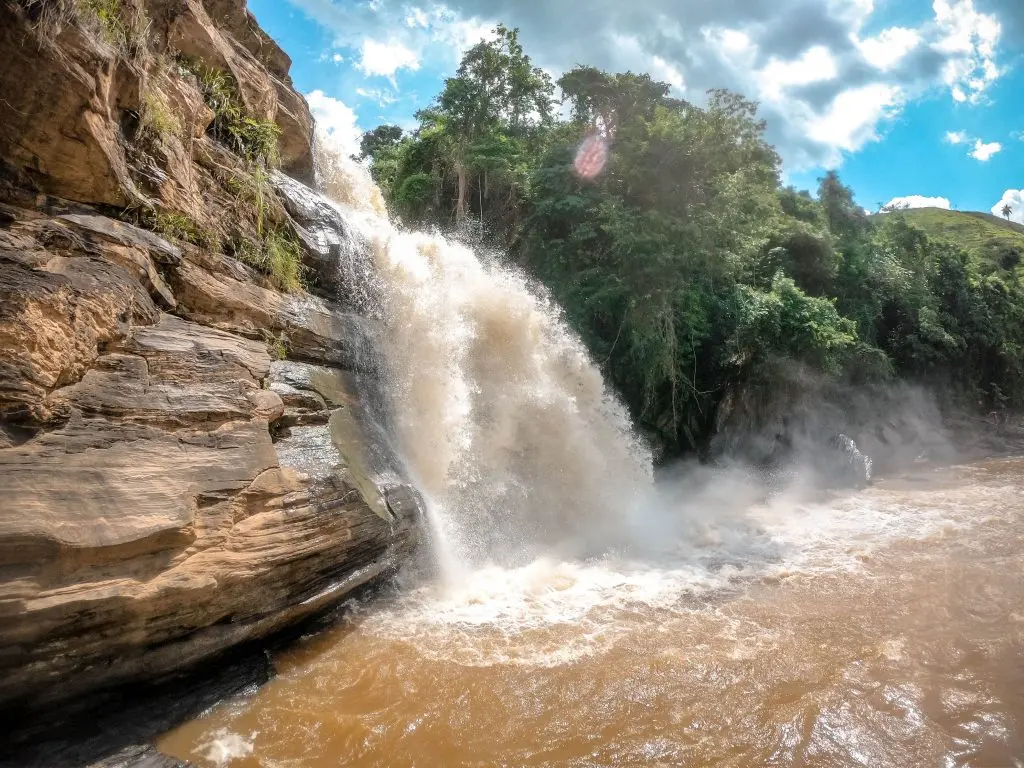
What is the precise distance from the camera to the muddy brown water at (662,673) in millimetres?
3654

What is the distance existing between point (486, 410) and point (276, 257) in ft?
11.9

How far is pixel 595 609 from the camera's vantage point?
5.84 m

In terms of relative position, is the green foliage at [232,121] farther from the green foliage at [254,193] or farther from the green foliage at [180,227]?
the green foliage at [180,227]

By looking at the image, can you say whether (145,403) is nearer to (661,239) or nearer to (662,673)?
(662,673)

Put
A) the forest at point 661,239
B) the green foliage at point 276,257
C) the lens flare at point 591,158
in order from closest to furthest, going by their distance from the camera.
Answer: the green foliage at point 276,257 < the forest at point 661,239 < the lens flare at point 591,158

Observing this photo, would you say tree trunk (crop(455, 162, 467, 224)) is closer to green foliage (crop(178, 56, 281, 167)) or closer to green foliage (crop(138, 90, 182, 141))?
green foliage (crop(178, 56, 281, 167))

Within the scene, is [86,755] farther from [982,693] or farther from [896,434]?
[896,434]

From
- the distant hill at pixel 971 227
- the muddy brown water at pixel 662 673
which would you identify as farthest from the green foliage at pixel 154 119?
the distant hill at pixel 971 227

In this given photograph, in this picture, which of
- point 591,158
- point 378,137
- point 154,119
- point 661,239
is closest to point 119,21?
point 154,119

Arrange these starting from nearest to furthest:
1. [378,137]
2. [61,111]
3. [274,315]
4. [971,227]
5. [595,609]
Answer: [61,111] → [595,609] → [274,315] → [378,137] → [971,227]

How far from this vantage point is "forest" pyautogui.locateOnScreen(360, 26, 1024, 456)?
11688 millimetres

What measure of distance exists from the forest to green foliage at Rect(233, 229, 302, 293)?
19.7 ft

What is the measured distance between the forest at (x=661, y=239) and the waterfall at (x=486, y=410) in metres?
2.54

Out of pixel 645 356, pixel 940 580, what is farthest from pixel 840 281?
pixel 940 580
